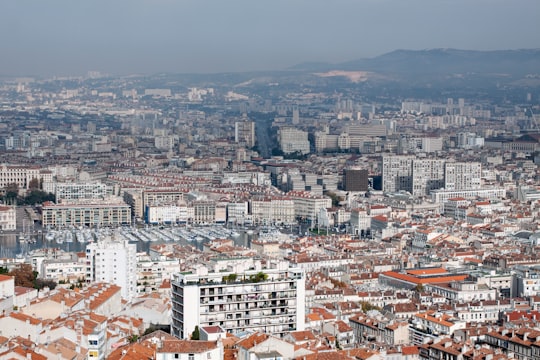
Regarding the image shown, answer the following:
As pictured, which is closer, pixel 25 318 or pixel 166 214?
pixel 25 318

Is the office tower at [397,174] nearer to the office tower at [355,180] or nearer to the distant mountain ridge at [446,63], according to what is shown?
the office tower at [355,180]

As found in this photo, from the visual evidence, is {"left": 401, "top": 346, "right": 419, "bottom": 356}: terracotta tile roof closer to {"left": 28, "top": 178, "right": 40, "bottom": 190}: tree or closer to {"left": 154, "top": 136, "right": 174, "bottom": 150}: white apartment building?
{"left": 28, "top": 178, "right": 40, "bottom": 190}: tree

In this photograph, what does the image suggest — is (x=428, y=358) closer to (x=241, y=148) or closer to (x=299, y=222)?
(x=299, y=222)

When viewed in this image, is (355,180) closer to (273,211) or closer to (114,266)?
(273,211)

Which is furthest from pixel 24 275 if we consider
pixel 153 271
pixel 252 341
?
pixel 252 341

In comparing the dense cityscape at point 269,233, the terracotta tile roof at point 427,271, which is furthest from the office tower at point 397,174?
the terracotta tile roof at point 427,271

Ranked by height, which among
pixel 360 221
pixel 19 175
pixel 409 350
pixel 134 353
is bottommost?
pixel 19 175
